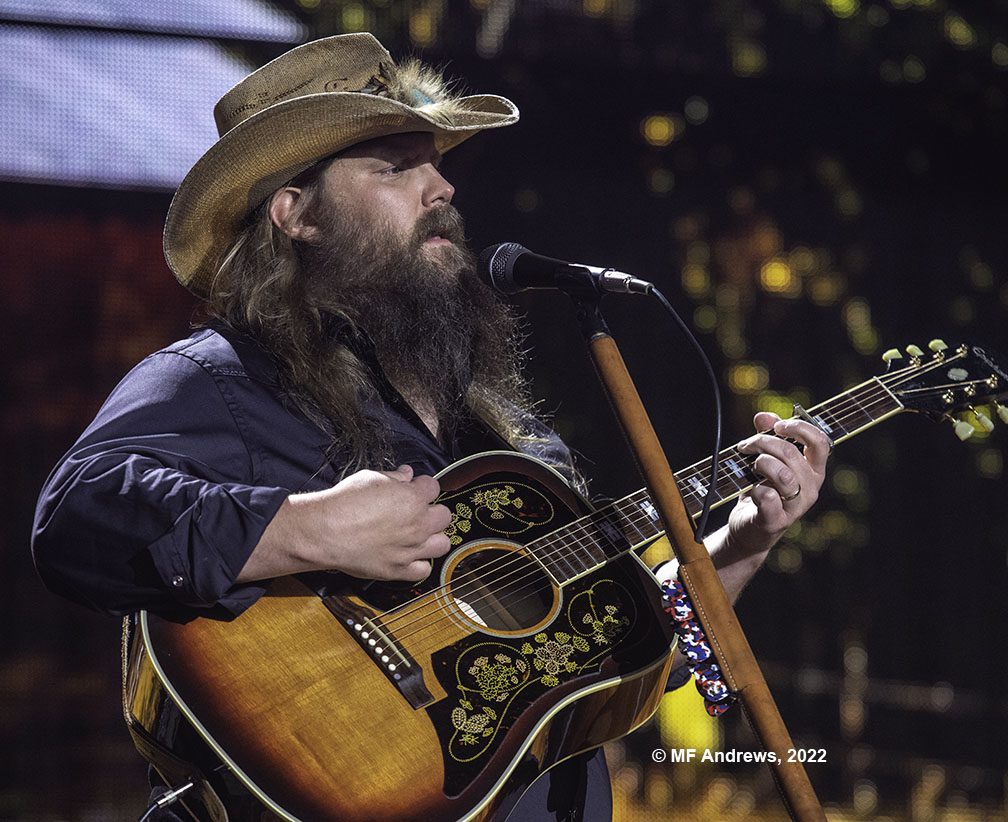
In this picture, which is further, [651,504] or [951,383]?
[951,383]

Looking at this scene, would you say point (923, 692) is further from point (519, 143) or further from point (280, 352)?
point (280, 352)

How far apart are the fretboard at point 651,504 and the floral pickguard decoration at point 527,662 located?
0.21 feet

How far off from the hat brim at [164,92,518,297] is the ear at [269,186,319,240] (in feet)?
0.07

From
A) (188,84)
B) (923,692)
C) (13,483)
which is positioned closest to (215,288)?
(188,84)

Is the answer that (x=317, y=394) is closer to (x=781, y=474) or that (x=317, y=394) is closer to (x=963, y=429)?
(x=781, y=474)

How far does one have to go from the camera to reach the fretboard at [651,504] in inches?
81.0

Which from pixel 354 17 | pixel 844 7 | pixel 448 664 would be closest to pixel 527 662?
pixel 448 664

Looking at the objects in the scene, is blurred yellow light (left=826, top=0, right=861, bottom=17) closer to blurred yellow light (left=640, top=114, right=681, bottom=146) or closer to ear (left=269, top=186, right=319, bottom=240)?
blurred yellow light (left=640, top=114, right=681, bottom=146)

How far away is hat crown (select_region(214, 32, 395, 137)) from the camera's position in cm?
233

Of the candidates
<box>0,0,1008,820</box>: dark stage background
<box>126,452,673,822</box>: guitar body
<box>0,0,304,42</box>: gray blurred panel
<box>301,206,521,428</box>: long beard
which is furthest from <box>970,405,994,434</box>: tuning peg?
<box>0,0,304,42</box>: gray blurred panel

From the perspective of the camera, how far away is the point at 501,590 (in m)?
1.99

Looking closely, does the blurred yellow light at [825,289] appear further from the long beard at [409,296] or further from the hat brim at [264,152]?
the long beard at [409,296]

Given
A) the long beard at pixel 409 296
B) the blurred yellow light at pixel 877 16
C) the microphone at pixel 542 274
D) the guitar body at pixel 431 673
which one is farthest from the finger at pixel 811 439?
the blurred yellow light at pixel 877 16

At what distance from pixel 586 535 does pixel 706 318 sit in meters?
3.03
